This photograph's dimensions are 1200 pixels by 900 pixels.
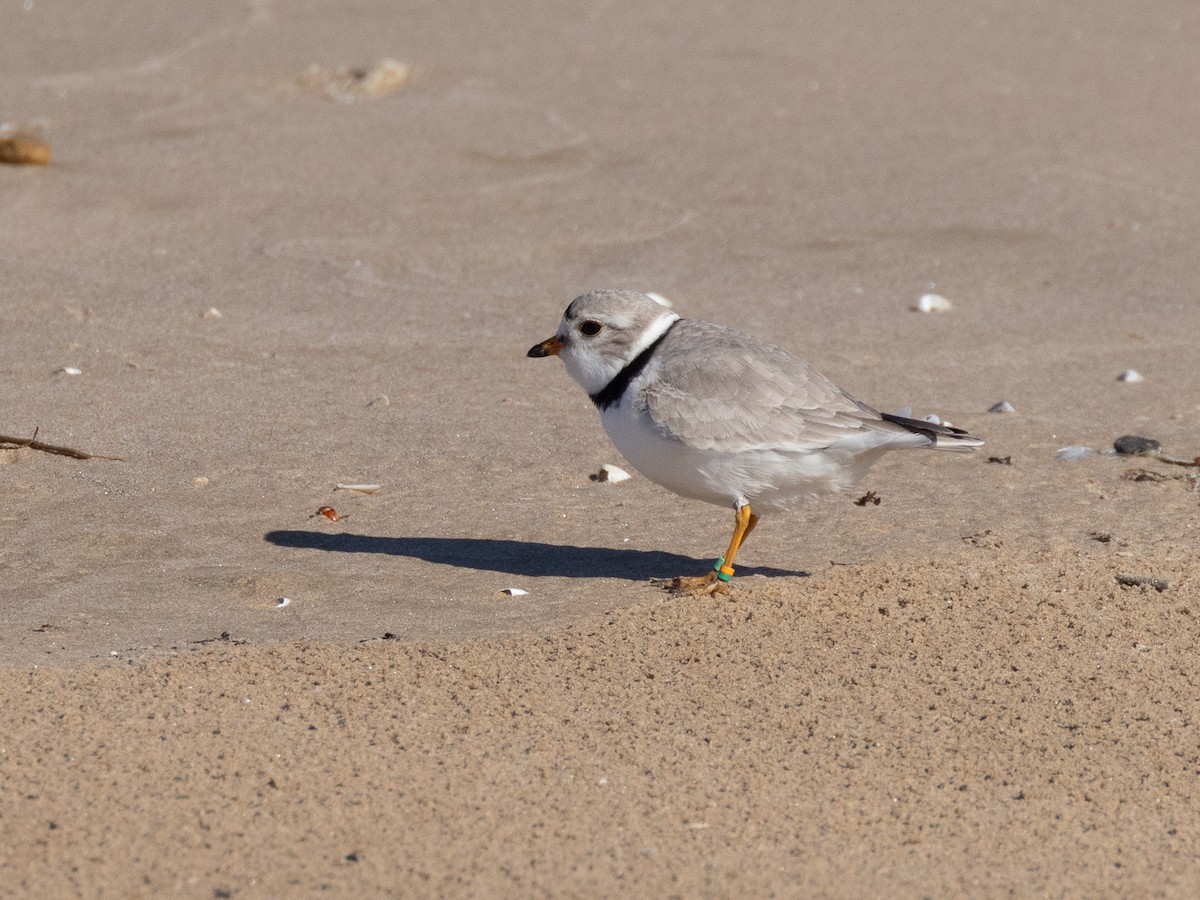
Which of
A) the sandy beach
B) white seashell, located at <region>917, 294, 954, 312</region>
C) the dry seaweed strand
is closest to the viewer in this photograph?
the sandy beach

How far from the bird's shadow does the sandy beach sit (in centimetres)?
3

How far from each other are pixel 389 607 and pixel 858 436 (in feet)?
5.53

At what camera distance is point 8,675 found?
442 centimetres

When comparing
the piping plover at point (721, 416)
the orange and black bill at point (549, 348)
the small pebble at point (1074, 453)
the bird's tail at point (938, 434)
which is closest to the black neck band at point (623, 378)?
the piping plover at point (721, 416)

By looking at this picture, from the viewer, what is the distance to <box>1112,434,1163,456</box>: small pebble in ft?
21.2

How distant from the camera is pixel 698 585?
5184 millimetres

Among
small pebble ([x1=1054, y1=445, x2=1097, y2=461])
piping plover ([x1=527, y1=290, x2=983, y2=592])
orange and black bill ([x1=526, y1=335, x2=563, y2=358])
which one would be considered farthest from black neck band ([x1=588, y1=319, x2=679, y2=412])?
small pebble ([x1=1054, y1=445, x2=1097, y2=461])

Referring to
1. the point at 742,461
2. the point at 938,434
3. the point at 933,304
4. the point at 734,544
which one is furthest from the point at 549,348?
the point at 933,304

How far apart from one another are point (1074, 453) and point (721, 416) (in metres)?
2.21

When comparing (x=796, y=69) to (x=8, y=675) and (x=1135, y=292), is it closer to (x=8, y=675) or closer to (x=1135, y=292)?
(x=1135, y=292)

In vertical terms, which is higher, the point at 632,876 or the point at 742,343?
the point at 742,343

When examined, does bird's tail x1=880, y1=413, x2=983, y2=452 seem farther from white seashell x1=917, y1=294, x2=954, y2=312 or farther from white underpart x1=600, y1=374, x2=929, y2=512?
white seashell x1=917, y1=294, x2=954, y2=312

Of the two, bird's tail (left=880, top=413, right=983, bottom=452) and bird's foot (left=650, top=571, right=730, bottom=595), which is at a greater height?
bird's tail (left=880, top=413, right=983, bottom=452)

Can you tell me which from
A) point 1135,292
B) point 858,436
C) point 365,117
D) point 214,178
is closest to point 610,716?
point 858,436
